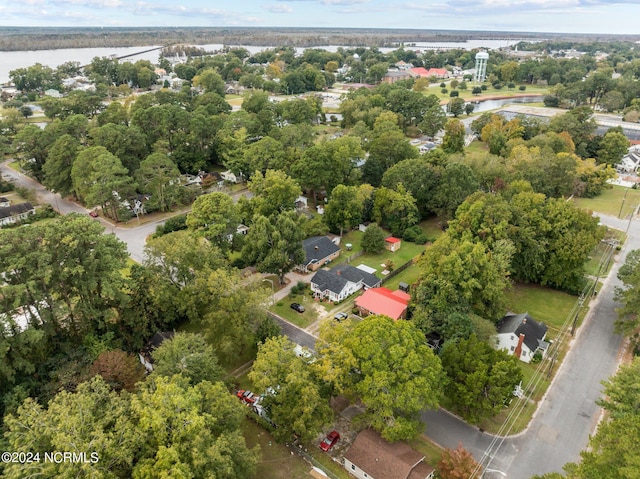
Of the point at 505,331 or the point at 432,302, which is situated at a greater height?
the point at 432,302

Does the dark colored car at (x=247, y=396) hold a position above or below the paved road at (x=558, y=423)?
above

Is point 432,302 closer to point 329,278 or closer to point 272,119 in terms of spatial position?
point 329,278

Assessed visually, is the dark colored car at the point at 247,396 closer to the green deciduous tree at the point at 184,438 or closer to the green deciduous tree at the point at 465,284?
the green deciduous tree at the point at 184,438

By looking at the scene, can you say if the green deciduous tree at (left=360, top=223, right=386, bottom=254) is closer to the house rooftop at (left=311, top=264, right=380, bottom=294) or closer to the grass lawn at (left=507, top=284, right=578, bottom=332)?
the house rooftop at (left=311, top=264, right=380, bottom=294)

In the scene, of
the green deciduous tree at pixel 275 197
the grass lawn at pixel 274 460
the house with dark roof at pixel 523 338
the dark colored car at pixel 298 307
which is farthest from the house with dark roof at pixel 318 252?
the grass lawn at pixel 274 460

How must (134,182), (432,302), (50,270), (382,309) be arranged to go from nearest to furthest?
(50,270) < (432,302) < (382,309) < (134,182)

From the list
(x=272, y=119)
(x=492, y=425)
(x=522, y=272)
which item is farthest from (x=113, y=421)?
(x=272, y=119)
